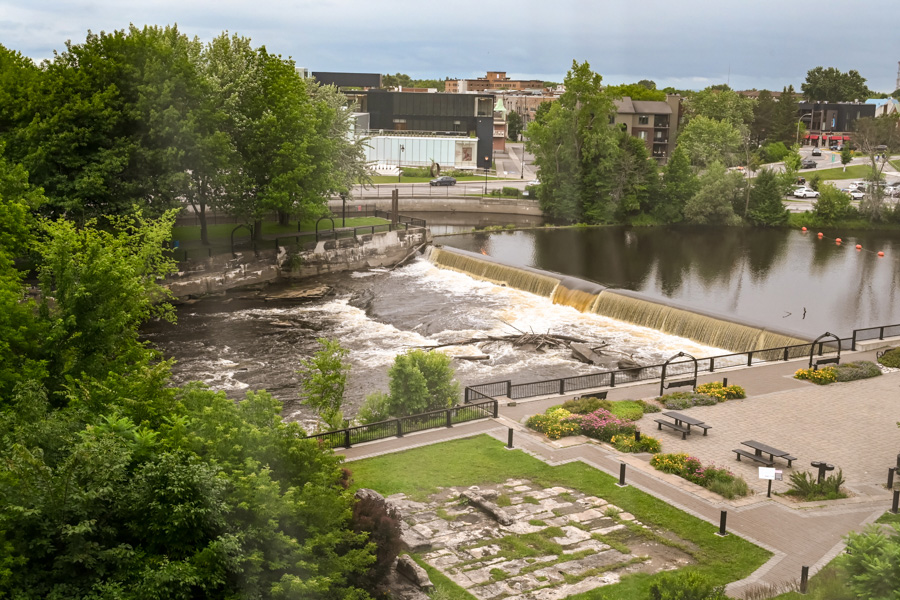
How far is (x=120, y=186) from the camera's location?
160 ft

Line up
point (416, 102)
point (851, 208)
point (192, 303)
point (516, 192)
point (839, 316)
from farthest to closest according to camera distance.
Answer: point (416, 102), point (516, 192), point (851, 208), point (192, 303), point (839, 316)

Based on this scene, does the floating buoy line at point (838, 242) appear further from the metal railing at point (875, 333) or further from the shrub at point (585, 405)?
the shrub at point (585, 405)

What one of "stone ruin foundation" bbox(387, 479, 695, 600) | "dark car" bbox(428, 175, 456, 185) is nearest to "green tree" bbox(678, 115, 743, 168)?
"dark car" bbox(428, 175, 456, 185)

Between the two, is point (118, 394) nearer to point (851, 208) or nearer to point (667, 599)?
point (667, 599)

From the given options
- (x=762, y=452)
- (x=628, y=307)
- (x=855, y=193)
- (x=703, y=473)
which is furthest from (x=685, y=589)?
(x=855, y=193)

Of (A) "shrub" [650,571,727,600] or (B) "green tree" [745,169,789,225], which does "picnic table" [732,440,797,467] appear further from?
(B) "green tree" [745,169,789,225]

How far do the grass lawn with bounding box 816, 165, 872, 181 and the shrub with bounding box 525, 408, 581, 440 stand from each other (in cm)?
8317

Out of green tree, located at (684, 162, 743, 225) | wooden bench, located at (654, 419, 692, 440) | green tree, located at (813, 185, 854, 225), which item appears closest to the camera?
wooden bench, located at (654, 419, 692, 440)

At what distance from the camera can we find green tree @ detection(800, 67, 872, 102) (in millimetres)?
142000

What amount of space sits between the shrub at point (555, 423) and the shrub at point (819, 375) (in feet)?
33.3

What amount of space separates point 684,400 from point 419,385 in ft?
29.4

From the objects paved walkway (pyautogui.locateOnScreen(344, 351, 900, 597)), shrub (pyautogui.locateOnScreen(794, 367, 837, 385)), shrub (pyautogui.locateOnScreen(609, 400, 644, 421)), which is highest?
shrub (pyautogui.locateOnScreen(794, 367, 837, 385))

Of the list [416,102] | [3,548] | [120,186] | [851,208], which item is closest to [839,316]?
[851,208]

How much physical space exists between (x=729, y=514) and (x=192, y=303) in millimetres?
36829
